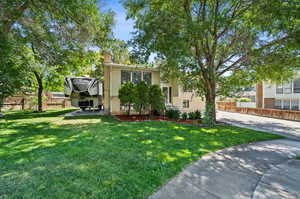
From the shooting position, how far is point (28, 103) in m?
16.2

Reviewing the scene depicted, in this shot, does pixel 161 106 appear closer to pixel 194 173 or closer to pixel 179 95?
pixel 179 95

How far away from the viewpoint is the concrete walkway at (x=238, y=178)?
235 centimetres

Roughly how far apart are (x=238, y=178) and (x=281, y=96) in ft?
71.5

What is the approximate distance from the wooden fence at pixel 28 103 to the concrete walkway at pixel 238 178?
18.1m

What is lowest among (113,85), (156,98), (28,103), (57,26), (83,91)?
(28,103)

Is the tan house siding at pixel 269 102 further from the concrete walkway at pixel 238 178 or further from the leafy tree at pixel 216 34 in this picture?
the concrete walkway at pixel 238 178

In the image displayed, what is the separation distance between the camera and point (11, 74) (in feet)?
22.0

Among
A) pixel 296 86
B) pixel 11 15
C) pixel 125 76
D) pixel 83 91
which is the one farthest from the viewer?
pixel 296 86

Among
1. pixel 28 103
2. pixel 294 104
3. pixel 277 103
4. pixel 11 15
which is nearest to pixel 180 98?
pixel 11 15

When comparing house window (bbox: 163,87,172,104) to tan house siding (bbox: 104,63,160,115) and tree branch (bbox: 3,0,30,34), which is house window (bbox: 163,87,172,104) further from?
tree branch (bbox: 3,0,30,34)

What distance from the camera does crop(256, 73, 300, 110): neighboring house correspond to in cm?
1720

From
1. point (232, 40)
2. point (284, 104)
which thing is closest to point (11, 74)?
point (232, 40)

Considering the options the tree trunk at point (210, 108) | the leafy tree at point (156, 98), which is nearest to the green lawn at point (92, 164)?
the tree trunk at point (210, 108)

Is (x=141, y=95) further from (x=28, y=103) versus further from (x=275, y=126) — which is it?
(x=28, y=103)
